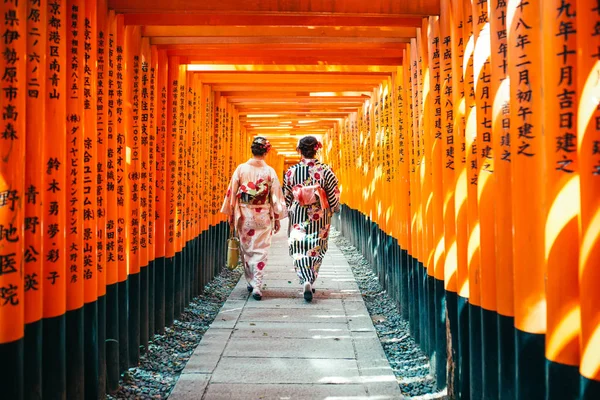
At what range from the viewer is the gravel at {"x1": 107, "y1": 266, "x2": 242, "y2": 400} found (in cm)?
358

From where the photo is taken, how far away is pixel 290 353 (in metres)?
4.26

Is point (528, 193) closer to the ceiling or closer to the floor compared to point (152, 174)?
closer to the floor

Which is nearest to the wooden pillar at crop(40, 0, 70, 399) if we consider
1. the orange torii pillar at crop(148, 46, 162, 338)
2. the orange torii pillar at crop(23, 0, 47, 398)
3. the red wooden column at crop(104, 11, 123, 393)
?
the orange torii pillar at crop(23, 0, 47, 398)

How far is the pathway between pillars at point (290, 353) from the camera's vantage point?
351cm

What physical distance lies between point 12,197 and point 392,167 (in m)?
4.45

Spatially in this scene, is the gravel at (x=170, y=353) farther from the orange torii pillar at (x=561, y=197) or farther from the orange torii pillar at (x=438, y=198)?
the orange torii pillar at (x=561, y=197)

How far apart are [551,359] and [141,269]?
3.37 m

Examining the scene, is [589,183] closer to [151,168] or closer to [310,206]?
[151,168]

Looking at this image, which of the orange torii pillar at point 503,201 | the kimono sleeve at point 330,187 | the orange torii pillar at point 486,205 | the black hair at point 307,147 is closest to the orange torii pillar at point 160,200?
the black hair at point 307,147

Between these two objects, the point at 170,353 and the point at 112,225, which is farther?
the point at 170,353

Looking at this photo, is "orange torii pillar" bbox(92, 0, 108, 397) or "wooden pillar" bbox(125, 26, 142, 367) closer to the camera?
"orange torii pillar" bbox(92, 0, 108, 397)

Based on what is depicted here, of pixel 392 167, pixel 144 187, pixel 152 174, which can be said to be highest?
pixel 392 167

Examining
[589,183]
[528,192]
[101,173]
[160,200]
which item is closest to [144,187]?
[160,200]

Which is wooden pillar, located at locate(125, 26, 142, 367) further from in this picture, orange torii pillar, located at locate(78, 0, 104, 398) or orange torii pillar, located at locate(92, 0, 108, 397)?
orange torii pillar, located at locate(78, 0, 104, 398)
